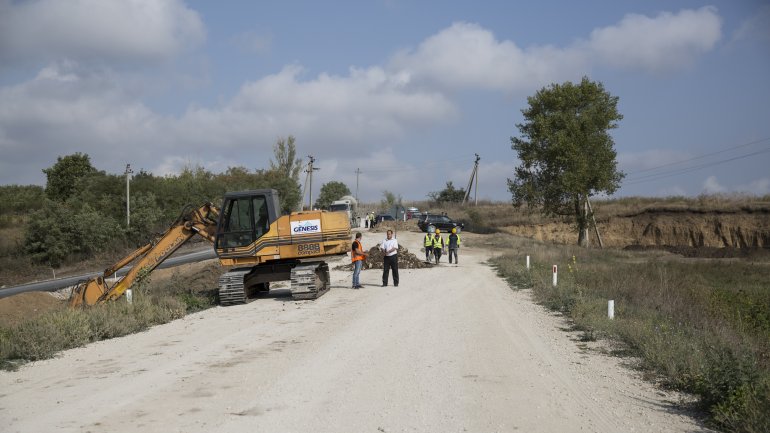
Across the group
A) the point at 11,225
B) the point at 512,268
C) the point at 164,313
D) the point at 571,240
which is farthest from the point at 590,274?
the point at 11,225

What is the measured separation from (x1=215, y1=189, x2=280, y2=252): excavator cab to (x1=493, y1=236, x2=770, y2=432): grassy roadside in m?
8.35

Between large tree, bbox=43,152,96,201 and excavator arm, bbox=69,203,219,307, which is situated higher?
large tree, bbox=43,152,96,201

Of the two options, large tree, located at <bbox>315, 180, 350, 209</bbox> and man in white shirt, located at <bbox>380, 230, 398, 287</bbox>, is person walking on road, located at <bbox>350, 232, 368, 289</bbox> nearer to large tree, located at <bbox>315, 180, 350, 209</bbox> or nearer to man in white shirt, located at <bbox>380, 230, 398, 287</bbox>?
man in white shirt, located at <bbox>380, 230, 398, 287</bbox>

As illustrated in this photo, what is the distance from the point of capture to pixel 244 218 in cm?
1878

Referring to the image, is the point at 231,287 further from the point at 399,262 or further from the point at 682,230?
the point at 682,230

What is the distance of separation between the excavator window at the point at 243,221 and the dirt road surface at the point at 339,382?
3504mm

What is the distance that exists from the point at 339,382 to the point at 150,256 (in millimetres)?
10788

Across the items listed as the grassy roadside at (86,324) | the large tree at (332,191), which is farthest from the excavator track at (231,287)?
the large tree at (332,191)

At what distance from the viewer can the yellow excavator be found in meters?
18.2

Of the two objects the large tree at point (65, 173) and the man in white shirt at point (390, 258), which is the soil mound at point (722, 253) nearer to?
the man in white shirt at point (390, 258)

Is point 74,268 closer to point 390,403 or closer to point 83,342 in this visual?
point 83,342

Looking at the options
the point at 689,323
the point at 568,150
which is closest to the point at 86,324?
the point at 689,323

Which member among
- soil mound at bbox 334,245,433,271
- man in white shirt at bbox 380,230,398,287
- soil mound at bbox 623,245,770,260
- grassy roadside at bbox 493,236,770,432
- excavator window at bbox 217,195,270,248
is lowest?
soil mound at bbox 623,245,770,260

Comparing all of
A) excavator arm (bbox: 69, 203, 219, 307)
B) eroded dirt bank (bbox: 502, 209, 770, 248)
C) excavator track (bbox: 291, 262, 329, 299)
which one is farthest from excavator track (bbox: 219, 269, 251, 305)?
eroded dirt bank (bbox: 502, 209, 770, 248)
